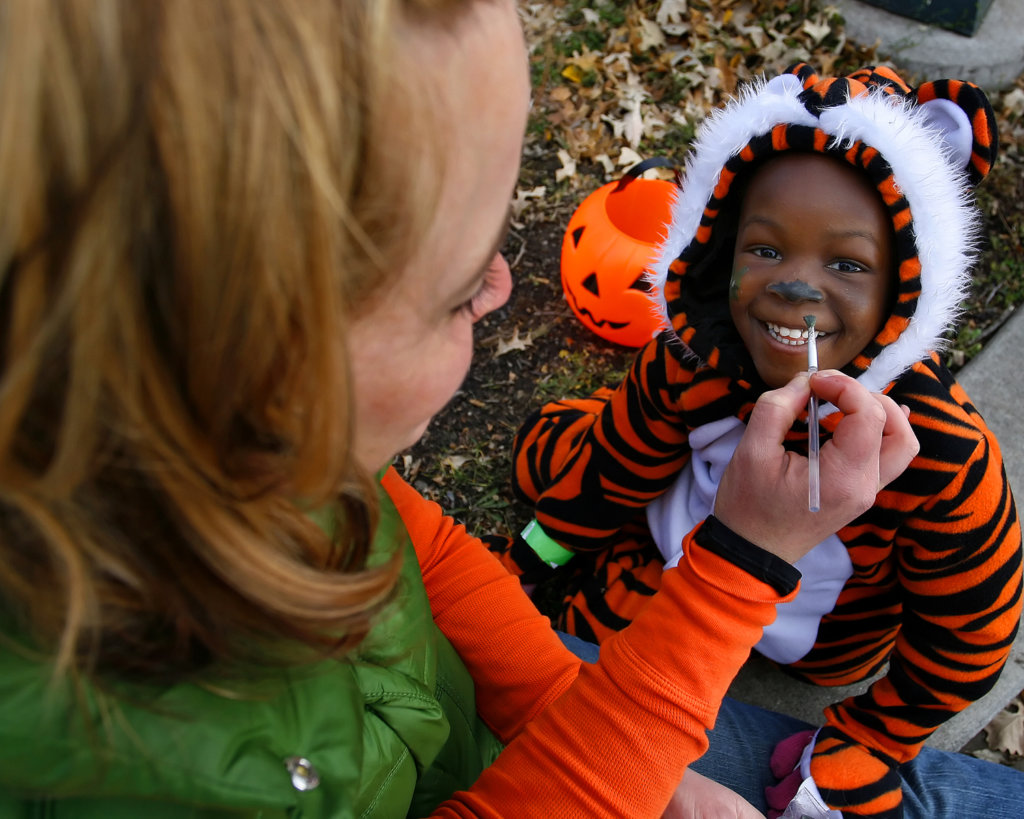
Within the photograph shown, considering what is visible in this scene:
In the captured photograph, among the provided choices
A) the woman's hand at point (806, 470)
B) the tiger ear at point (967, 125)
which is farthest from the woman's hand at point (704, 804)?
the tiger ear at point (967, 125)

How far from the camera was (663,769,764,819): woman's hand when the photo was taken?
4.82 ft

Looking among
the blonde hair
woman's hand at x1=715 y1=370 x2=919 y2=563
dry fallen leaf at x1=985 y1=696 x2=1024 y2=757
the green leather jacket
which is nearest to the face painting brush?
woman's hand at x1=715 y1=370 x2=919 y2=563

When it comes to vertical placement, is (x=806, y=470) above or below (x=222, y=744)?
above

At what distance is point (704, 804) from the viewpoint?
4.85 feet

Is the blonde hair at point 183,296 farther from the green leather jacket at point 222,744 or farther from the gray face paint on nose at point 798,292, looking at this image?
the gray face paint on nose at point 798,292

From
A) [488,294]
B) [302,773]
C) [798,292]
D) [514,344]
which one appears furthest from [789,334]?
[514,344]

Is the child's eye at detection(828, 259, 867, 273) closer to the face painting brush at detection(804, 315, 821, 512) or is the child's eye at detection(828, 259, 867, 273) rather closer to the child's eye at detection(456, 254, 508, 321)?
the face painting brush at detection(804, 315, 821, 512)

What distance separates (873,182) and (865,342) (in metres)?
0.34

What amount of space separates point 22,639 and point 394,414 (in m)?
0.45

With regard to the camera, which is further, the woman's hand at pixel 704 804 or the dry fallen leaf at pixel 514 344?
the dry fallen leaf at pixel 514 344

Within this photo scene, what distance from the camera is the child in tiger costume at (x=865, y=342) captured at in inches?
63.8

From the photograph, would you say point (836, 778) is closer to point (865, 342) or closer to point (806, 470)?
point (806, 470)

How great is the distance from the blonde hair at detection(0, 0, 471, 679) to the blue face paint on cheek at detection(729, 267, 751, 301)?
1.21 metres

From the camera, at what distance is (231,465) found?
0.73 m
